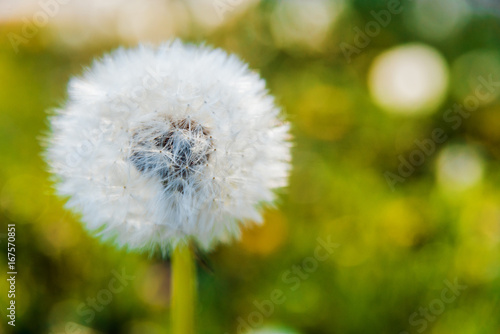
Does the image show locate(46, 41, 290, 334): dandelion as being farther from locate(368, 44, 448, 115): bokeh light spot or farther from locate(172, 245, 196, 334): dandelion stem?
locate(368, 44, 448, 115): bokeh light spot

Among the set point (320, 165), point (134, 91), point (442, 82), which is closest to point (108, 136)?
point (134, 91)

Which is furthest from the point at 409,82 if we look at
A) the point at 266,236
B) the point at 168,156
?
the point at 168,156

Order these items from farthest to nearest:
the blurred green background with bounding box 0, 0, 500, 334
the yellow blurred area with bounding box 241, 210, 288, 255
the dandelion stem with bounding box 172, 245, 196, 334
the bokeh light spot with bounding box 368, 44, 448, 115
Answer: the bokeh light spot with bounding box 368, 44, 448, 115, the yellow blurred area with bounding box 241, 210, 288, 255, the blurred green background with bounding box 0, 0, 500, 334, the dandelion stem with bounding box 172, 245, 196, 334

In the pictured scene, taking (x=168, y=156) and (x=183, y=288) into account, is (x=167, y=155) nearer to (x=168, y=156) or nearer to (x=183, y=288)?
(x=168, y=156)

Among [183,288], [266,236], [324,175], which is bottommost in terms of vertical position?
[183,288]

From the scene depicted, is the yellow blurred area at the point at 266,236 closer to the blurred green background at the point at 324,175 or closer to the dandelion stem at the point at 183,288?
the blurred green background at the point at 324,175

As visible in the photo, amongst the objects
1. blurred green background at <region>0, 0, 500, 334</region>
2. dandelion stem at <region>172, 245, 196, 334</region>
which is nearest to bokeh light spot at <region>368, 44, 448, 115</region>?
blurred green background at <region>0, 0, 500, 334</region>

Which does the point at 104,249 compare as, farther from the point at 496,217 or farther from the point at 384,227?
the point at 496,217
